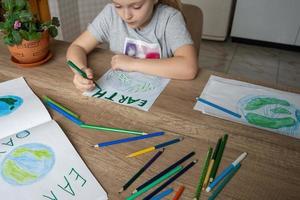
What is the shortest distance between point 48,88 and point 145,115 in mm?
311

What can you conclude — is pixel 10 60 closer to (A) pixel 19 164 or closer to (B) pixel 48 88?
(B) pixel 48 88

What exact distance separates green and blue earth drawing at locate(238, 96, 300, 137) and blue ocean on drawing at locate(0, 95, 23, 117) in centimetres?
60

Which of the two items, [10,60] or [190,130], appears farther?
[10,60]

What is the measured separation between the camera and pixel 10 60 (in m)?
0.97

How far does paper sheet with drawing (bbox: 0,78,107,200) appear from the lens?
54 cm

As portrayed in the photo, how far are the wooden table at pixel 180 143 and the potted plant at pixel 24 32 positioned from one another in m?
0.07

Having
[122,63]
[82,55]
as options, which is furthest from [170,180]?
[82,55]

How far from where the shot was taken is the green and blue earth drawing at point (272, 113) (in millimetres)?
706

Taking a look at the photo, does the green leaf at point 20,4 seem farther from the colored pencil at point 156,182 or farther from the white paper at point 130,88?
the colored pencil at point 156,182

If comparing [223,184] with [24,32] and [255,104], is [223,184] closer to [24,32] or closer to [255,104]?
[255,104]

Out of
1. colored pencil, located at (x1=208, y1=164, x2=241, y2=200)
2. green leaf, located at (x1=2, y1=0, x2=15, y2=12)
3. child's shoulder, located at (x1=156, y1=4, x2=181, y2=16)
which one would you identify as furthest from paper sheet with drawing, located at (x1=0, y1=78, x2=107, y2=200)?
child's shoulder, located at (x1=156, y1=4, x2=181, y2=16)

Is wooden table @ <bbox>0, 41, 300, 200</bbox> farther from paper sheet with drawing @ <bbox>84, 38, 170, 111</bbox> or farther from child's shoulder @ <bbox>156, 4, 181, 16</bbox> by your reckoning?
child's shoulder @ <bbox>156, 4, 181, 16</bbox>

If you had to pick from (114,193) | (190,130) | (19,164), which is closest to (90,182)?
→ (114,193)

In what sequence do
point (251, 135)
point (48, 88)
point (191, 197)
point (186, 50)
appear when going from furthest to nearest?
1. point (186, 50)
2. point (48, 88)
3. point (251, 135)
4. point (191, 197)
